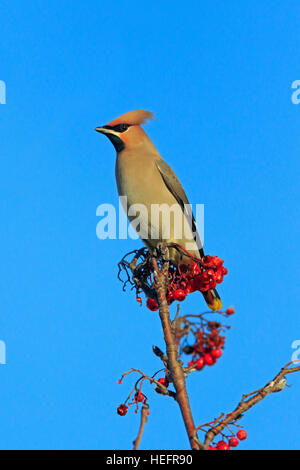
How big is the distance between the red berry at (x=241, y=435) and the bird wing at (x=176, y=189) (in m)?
2.46

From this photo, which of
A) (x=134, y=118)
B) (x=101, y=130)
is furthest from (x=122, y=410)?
(x=134, y=118)

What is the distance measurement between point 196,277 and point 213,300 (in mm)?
1273

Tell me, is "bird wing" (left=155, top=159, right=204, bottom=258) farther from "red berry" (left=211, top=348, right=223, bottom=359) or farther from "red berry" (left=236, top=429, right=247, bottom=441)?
"red berry" (left=211, top=348, right=223, bottom=359)

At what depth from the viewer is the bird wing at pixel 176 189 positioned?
4.59 m

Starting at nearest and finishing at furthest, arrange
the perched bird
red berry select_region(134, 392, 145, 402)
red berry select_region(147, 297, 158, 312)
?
red berry select_region(134, 392, 145, 402) < red berry select_region(147, 297, 158, 312) < the perched bird

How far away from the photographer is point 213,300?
441 cm

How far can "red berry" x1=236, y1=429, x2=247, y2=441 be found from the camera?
229cm

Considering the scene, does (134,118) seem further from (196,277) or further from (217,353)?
(217,353)

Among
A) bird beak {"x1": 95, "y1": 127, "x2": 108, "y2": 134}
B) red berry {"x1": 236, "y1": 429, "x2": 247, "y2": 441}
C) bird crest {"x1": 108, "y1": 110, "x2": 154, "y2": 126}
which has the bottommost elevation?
red berry {"x1": 236, "y1": 429, "x2": 247, "y2": 441}

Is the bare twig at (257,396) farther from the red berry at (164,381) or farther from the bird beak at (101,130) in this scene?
the bird beak at (101,130)

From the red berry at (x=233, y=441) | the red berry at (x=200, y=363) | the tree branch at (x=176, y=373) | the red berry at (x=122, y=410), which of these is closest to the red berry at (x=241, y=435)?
the red berry at (x=233, y=441)

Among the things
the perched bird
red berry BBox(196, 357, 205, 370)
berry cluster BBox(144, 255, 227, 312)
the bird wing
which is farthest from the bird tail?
red berry BBox(196, 357, 205, 370)

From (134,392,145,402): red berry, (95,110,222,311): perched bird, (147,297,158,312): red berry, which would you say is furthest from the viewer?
(95,110,222,311): perched bird
